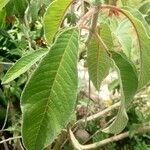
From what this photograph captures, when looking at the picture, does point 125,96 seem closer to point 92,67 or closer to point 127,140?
point 92,67

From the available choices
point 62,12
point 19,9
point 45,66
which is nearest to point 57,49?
point 45,66

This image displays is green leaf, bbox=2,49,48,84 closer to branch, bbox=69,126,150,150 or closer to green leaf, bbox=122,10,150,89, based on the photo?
green leaf, bbox=122,10,150,89

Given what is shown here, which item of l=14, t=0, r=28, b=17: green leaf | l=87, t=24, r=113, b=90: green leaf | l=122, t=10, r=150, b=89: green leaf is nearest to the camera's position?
l=122, t=10, r=150, b=89: green leaf

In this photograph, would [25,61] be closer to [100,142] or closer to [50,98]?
[50,98]

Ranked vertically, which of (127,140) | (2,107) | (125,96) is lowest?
(127,140)

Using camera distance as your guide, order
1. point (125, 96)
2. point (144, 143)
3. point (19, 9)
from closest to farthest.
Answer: point (125, 96)
point (19, 9)
point (144, 143)

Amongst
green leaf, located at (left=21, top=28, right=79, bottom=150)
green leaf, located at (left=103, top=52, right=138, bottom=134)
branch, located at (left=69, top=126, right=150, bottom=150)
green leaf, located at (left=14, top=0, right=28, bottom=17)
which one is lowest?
branch, located at (left=69, top=126, right=150, bottom=150)

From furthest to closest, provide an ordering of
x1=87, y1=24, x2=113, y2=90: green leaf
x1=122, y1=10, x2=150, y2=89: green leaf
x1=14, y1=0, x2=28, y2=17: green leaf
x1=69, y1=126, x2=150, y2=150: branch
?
x1=69, y1=126, x2=150, y2=150: branch → x1=14, y1=0, x2=28, y2=17: green leaf → x1=87, y1=24, x2=113, y2=90: green leaf → x1=122, y1=10, x2=150, y2=89: green leaf

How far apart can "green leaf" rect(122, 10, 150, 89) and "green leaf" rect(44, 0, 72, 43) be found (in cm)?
12

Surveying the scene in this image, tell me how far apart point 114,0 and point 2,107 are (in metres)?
1.92

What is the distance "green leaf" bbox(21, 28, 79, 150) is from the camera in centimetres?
73

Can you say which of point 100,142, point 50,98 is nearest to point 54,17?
point 50,98

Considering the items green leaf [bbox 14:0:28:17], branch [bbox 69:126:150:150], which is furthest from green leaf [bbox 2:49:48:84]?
branch [bbox 69:126:150:150]

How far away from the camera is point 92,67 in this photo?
3.46 feet
